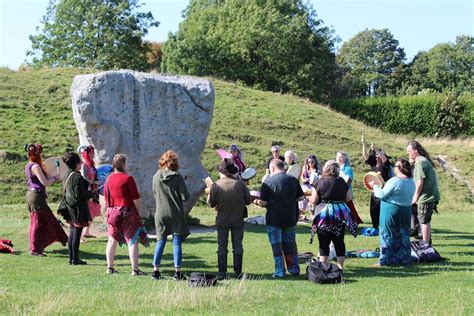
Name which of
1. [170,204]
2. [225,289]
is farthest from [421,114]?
[225,289]

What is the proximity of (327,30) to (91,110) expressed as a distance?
170ft

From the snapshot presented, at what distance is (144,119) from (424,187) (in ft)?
21.9

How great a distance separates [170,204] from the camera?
10.1 meters

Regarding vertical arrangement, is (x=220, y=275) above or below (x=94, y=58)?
below

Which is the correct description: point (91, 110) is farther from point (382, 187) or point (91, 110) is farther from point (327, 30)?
point (327, 30)

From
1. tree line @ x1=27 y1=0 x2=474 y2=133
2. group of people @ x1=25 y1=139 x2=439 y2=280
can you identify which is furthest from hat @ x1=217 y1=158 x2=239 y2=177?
tree line @ x1=27 y1=0 x2=474 y2=133

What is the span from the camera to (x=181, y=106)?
1631 cm

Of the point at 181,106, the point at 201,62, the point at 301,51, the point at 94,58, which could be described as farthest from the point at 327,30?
the point at 181,106

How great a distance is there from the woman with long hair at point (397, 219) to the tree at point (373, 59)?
209 feet

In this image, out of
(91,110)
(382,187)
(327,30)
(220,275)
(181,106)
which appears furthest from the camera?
(327,30)

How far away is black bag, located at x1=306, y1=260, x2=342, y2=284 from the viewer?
968 centimetres

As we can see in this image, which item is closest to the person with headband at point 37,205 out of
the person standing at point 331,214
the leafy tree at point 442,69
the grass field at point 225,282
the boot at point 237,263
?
the grass field at point 225,282

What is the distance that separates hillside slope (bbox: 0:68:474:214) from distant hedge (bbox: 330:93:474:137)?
5.80 meters

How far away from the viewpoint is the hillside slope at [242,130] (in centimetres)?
2706
